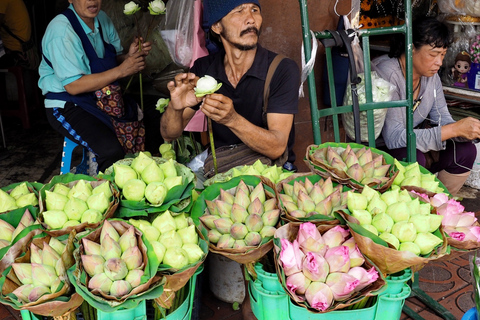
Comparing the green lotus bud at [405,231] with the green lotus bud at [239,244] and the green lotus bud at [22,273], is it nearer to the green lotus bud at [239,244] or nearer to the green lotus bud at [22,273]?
the green lotus bud at [239,244]

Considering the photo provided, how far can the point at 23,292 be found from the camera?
1.32 m

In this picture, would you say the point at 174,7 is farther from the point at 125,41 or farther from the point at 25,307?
the point at 25,307

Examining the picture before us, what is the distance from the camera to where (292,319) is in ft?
4.86

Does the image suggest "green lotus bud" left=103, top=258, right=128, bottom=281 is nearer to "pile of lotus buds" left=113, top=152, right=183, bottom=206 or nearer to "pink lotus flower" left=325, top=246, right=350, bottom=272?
"pile of lotus buds" left=113, top=152, right=183, bottom=206

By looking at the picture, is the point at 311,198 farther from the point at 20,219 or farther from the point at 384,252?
the point at 20,219

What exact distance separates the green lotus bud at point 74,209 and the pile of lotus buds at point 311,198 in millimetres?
694

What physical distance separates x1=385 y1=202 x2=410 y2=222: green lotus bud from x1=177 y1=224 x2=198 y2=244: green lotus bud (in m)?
0.66

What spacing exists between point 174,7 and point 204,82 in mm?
1268

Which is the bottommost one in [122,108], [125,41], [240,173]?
[240,173]

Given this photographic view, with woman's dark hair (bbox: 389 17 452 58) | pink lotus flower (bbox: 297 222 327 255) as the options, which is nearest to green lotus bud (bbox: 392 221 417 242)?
pink lotus flower (bbox: 297 222 327 255)

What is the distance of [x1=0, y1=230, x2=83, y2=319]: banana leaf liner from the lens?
51.1 inches

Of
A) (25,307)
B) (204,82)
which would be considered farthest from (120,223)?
(204,82)

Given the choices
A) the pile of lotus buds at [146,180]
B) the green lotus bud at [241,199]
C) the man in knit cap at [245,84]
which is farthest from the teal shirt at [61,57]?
the green lotus bud at [241,199]

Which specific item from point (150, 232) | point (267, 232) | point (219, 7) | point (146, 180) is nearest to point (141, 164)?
point (146, 180)
